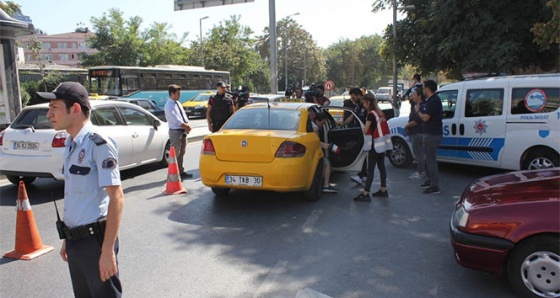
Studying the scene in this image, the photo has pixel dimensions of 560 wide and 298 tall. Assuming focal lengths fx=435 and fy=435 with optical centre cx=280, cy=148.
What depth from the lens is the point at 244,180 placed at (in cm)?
578

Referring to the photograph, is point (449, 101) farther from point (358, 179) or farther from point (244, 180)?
point (244, 180)

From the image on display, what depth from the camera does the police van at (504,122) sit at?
6852mm

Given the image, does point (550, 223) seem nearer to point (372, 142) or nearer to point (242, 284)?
point (242, 284)

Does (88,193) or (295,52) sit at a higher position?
(295,52)

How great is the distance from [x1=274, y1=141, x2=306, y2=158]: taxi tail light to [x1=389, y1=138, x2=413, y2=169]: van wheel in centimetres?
390

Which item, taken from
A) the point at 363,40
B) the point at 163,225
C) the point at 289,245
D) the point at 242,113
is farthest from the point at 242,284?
the point at 363,40

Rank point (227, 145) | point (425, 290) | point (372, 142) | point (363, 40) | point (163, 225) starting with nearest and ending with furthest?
point (425, 290) → point (163, 225) → point (227, 145) → point (372, 142) → point (363, 40)

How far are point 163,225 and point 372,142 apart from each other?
326cm

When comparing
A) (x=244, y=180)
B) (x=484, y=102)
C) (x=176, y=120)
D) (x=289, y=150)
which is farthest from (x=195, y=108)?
(x=289, y=150)

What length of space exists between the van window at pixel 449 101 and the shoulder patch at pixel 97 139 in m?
7.21

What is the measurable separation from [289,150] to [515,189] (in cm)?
285

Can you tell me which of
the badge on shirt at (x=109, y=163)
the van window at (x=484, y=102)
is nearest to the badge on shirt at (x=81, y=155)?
the badge on shirt at (x=109, y=163)

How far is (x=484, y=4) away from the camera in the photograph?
1452 centimetres

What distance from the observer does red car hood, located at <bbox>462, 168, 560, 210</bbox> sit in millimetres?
3344
